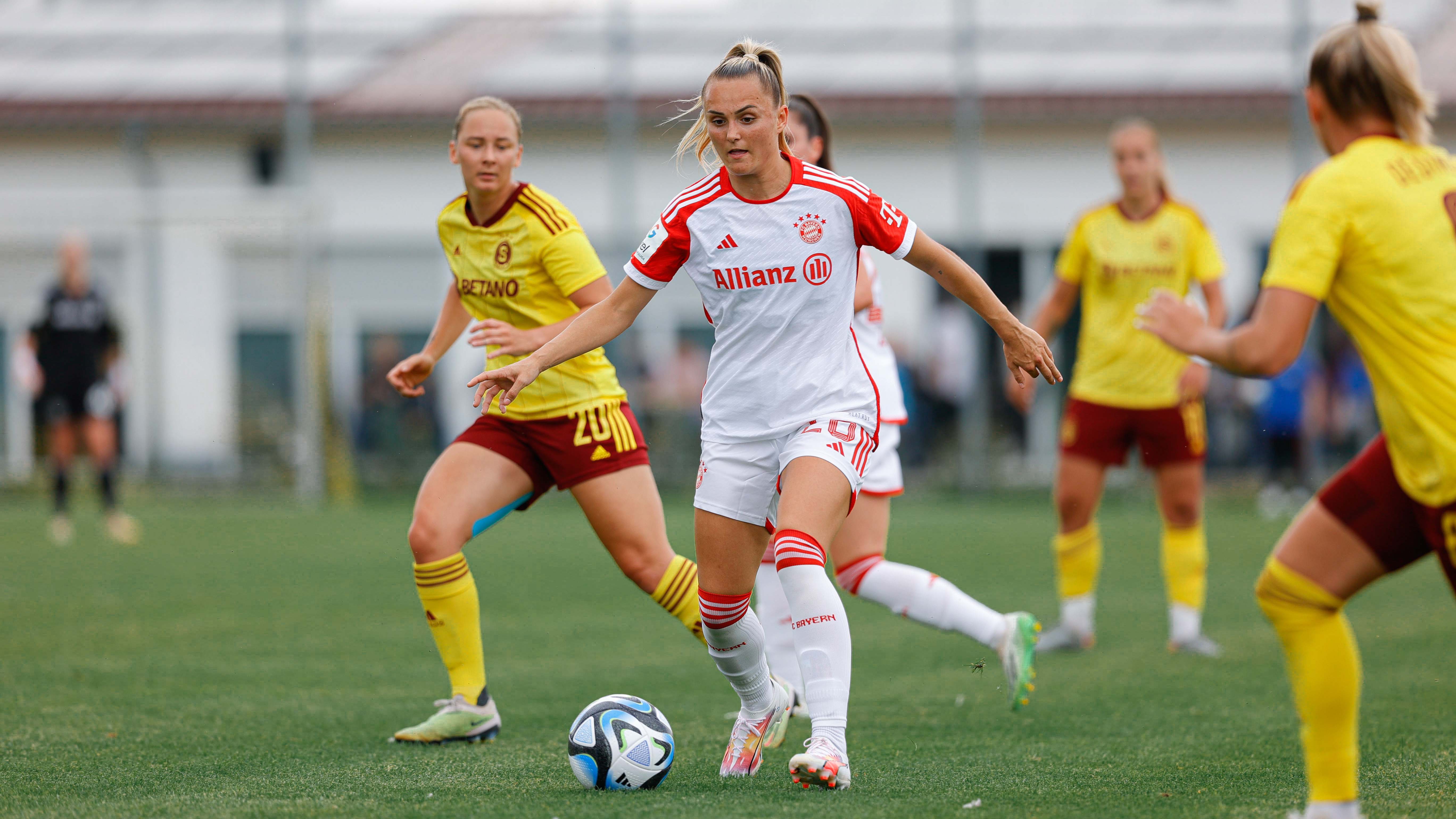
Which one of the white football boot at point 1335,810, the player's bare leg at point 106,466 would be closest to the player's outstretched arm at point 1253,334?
the white football boot at point 1335,810

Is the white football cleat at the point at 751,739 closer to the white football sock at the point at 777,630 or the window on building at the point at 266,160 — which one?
the white football sock at the point at 777,630

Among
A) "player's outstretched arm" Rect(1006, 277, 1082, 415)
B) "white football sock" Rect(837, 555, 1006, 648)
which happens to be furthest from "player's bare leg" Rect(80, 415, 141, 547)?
"white football sock" Rect(837, 555, 1006, 648)

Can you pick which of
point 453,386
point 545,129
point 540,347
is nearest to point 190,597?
point 540,347

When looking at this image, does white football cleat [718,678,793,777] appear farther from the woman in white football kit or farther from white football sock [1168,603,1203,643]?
white football sock [1168,603,1203,643]

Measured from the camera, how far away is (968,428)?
17500 millimetres

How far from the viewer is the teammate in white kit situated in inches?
210

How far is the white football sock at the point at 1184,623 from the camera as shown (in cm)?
713

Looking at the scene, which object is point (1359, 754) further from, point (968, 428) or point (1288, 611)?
point (968, 428)

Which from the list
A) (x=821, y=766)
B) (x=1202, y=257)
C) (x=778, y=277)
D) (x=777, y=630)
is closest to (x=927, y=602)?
(x=777, y=630)

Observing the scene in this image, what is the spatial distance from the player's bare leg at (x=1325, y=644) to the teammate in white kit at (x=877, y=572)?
1.86 meters

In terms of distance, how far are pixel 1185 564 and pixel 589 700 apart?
3.19m

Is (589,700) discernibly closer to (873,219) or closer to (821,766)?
(821,766)

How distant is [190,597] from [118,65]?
13.1m

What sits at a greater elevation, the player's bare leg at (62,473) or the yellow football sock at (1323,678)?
the yellow football sock at (1323,678)
